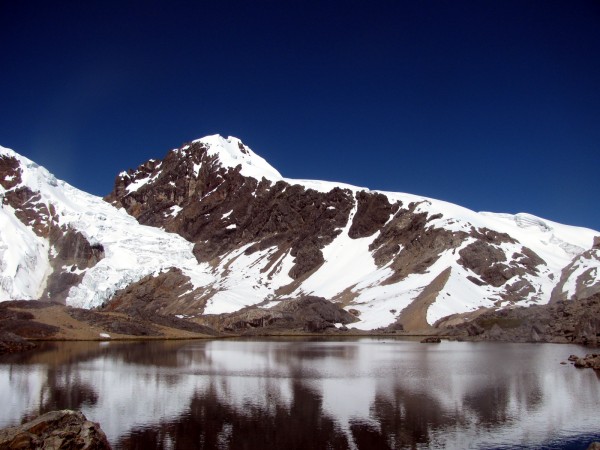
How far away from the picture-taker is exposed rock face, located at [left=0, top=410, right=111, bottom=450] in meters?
26.0

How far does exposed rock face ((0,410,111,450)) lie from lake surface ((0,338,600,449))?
316 centimetres

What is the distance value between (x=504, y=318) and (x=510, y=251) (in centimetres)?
5710

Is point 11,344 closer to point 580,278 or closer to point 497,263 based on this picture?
point 497,263

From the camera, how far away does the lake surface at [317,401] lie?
3155cm

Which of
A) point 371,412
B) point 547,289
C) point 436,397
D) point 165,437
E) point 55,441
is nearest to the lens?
point 55,441

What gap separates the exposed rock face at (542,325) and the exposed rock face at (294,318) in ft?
94.2

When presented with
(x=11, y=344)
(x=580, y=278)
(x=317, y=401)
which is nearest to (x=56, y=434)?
(x=317, y=401)

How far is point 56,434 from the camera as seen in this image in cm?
2652

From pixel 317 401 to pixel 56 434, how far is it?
62.4 feet

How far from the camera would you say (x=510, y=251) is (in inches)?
6831

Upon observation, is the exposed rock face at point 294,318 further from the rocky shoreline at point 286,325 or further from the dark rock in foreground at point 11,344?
the dark rock in foreground at point 11,344

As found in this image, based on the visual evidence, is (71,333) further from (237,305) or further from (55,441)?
(55,441)

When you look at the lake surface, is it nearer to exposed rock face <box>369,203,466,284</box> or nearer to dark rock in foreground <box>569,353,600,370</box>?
Answer: dark rock in foreground <box>569,353,600,370</box>

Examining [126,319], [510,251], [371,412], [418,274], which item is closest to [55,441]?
[371,412]
